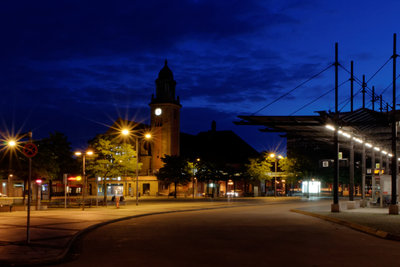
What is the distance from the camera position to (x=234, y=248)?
45.2ft

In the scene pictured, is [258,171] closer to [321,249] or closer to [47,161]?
[47,161]

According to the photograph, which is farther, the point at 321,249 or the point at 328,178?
the point at 328,178

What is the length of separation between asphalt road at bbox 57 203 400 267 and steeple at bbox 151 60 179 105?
2701 inches

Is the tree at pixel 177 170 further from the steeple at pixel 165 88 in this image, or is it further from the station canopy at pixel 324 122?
the station canopy at pixel 324 122

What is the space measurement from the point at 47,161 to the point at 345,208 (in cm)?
2708

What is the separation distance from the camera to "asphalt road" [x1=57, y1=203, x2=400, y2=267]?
1145 cm

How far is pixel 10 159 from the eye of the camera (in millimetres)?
43625

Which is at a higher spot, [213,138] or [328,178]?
[213,138]

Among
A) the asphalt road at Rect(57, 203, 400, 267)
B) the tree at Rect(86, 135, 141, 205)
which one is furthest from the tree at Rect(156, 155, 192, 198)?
the asphalt road at Rect(57, 203, 400, 267)

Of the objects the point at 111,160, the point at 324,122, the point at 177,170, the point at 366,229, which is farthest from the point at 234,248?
the point at 177,170

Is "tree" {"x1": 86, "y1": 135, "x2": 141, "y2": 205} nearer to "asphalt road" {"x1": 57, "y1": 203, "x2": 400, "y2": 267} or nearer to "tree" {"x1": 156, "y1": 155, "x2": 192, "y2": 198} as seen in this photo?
"tree" {"x1": 156, "y1": 155, "x2": 192, "y2": 198}

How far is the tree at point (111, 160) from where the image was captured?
46.5 metres

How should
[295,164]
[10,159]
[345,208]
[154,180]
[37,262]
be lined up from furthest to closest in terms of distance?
[154,180] < [295,164] < [10,159] < [345,208] < [37,262]

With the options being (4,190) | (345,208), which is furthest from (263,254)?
(4,190)
